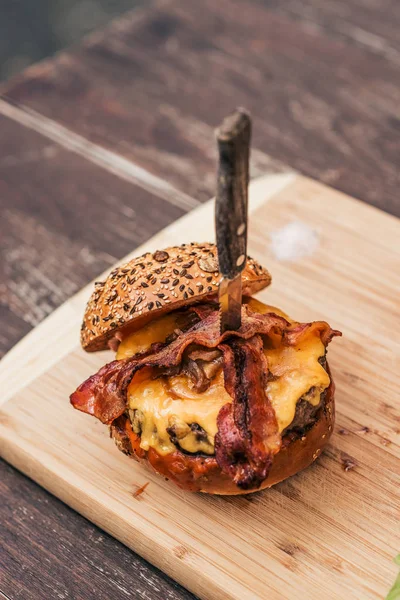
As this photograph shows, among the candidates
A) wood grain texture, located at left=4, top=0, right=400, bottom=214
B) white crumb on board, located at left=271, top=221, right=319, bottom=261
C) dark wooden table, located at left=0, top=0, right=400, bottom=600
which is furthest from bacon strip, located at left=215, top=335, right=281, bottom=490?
wood grain texture, located at left=4, top=0, right=400, bottom=214

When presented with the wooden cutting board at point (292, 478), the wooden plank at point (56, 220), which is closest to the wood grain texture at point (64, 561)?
the wooden cutting board at point (292, 478)

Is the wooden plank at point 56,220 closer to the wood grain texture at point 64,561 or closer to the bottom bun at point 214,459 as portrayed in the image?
the wood grain texture at point 64,561

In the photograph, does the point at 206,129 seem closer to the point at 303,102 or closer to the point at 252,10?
the point at 303,102

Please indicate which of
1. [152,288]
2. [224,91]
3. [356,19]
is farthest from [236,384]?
[356,19]

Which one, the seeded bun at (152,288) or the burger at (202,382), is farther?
the seeded bun at (152,288)

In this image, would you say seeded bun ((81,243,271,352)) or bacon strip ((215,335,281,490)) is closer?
bacon strip ((215,335,281,490))

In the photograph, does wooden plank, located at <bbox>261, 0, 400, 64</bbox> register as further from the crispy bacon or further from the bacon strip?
the bacon strip
